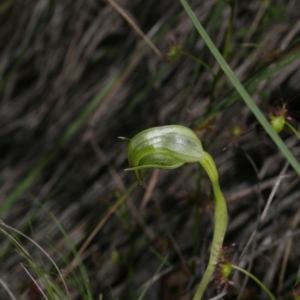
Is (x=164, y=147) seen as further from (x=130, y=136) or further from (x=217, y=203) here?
(x=130, y=136)

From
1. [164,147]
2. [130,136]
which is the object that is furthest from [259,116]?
[130,136]

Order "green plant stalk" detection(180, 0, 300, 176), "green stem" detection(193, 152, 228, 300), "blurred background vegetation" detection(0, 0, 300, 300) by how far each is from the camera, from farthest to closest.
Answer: "blurred background vegetation" detection(0, 0, 300, 300) → "green stem" detection(193, 152, 228, 300) → "green plant stalk" detection(180, 0, 300, 176)

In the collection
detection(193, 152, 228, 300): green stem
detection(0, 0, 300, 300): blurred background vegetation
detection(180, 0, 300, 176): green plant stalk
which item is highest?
detection(180, 0, 300, 176): green plant stalk

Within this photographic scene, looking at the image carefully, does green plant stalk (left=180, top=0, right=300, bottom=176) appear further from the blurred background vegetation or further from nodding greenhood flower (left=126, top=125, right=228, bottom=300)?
the blurred background vegetation

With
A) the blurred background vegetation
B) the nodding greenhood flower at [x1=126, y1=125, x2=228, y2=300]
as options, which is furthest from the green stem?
the blurred background vegetation

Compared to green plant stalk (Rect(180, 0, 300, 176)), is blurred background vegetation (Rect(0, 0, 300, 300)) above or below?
below

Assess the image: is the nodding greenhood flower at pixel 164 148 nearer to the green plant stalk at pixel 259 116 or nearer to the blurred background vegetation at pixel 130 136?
the green plant stalk at pixel 259 116

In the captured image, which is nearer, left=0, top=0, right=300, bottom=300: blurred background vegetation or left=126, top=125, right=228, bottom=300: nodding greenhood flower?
left=126, top=125, right=228, bottom=300: nodding greenhood flower

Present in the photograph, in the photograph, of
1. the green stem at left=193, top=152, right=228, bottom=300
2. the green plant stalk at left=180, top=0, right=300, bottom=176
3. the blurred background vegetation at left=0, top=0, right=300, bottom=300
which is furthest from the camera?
the blurred background vegetation at left=0, top=0, right=300, bottom=300

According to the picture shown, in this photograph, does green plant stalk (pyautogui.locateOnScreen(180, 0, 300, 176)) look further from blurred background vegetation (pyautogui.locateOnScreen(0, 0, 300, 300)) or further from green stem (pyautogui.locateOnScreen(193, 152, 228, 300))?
blurred background vegetation (pyautogui.locateOnScreen(0, 0, 300, 300))
